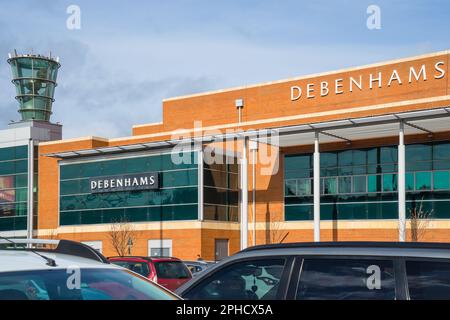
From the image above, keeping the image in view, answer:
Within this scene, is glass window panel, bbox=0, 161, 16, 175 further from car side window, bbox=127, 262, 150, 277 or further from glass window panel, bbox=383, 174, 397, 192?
car side window, bbox=127, 262, 150, 277

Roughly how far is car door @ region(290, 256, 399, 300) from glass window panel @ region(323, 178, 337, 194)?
116ft

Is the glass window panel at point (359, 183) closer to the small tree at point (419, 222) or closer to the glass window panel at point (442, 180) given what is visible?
the small tree at point (419, 222)

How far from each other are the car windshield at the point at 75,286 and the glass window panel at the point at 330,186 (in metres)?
35.8

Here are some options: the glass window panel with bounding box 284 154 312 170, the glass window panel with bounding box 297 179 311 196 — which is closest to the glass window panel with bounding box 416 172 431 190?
the glass window panel with bounding box 297 179 311 196

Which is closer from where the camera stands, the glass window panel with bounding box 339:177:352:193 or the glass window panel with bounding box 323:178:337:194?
the glass window panel with bounding box 339:177:352:193

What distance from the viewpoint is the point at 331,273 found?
4988mm

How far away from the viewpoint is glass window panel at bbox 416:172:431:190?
3672 cm

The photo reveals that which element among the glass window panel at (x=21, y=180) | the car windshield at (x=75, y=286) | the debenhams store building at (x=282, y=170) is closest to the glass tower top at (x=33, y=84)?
the glass window panel at (x=21, y=180)

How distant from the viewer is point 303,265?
5.11m

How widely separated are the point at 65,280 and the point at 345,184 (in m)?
36.0

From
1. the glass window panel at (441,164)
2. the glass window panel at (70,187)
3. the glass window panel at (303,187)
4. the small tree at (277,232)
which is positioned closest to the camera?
the glass window panel at (441,164)

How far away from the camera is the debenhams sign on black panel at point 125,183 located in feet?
139

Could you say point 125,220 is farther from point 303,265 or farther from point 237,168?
point 303,265
